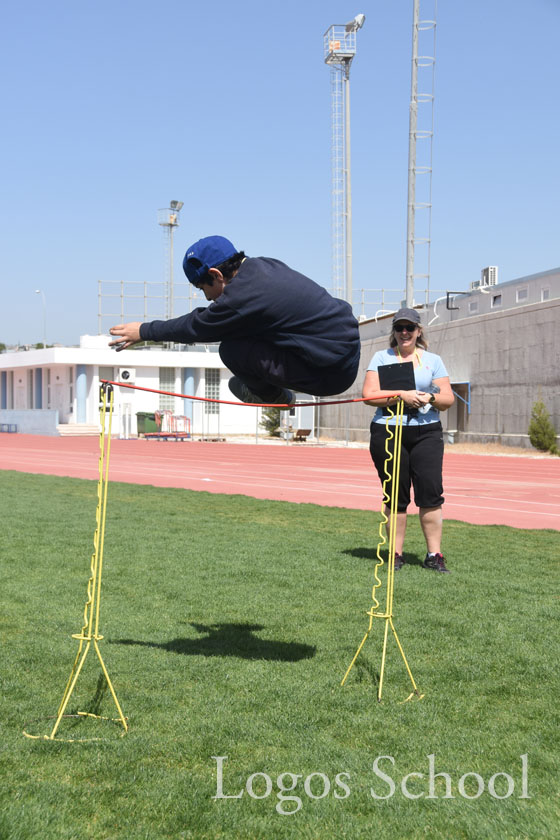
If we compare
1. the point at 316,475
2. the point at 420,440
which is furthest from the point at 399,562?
the point at 316,475

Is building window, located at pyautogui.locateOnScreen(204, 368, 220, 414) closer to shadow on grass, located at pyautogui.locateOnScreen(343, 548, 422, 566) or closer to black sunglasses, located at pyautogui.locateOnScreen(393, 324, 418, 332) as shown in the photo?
shadow on grass, located at pyautogui.locateOnScreen(343, 548, 422, 566)

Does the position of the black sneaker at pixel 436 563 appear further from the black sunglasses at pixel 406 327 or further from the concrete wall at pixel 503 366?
the concrete wall at pixel 503 366

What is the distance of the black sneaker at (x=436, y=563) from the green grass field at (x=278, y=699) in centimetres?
13

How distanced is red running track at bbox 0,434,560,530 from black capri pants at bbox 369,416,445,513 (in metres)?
4.02

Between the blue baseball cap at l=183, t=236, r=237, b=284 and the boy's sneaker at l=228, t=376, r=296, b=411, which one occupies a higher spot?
the blue baseball cap at l=183, t=236, r=237, b=284

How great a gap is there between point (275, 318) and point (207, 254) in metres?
0.48

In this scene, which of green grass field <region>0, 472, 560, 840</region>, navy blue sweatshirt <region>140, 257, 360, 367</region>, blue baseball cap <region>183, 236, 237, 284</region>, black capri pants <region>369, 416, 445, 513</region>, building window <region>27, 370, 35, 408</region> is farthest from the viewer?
building window <region>27, 370, 35, 408</region>

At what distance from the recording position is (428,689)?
4.37 metres

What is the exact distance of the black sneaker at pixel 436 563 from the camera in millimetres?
7453

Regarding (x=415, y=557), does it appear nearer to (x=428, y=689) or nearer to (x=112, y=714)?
(x=428, y=689)

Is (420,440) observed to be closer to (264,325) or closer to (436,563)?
(436,563)

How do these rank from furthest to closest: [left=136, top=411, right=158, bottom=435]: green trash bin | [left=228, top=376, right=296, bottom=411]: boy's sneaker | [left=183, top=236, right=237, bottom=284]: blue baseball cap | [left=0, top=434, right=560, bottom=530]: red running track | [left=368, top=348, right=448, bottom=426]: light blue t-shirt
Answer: [left=136, top=411, right=158, bottom=435]: green trash bin → [left=0, top=434, right=560, bottom=530]: red running track → [left=368, top=348, right=448, bottom=426]: light blue t-shirt → [left=228, top=376, right=296, bottom=411]: boy's sneaker → [left=183, top=236, right=237, bottom=284]: blue baseball cap

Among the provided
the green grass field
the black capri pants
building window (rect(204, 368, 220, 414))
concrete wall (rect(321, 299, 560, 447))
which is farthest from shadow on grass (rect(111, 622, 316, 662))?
building window (rect(204, 368, 220, 414))

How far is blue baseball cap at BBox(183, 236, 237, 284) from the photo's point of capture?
4008mm
